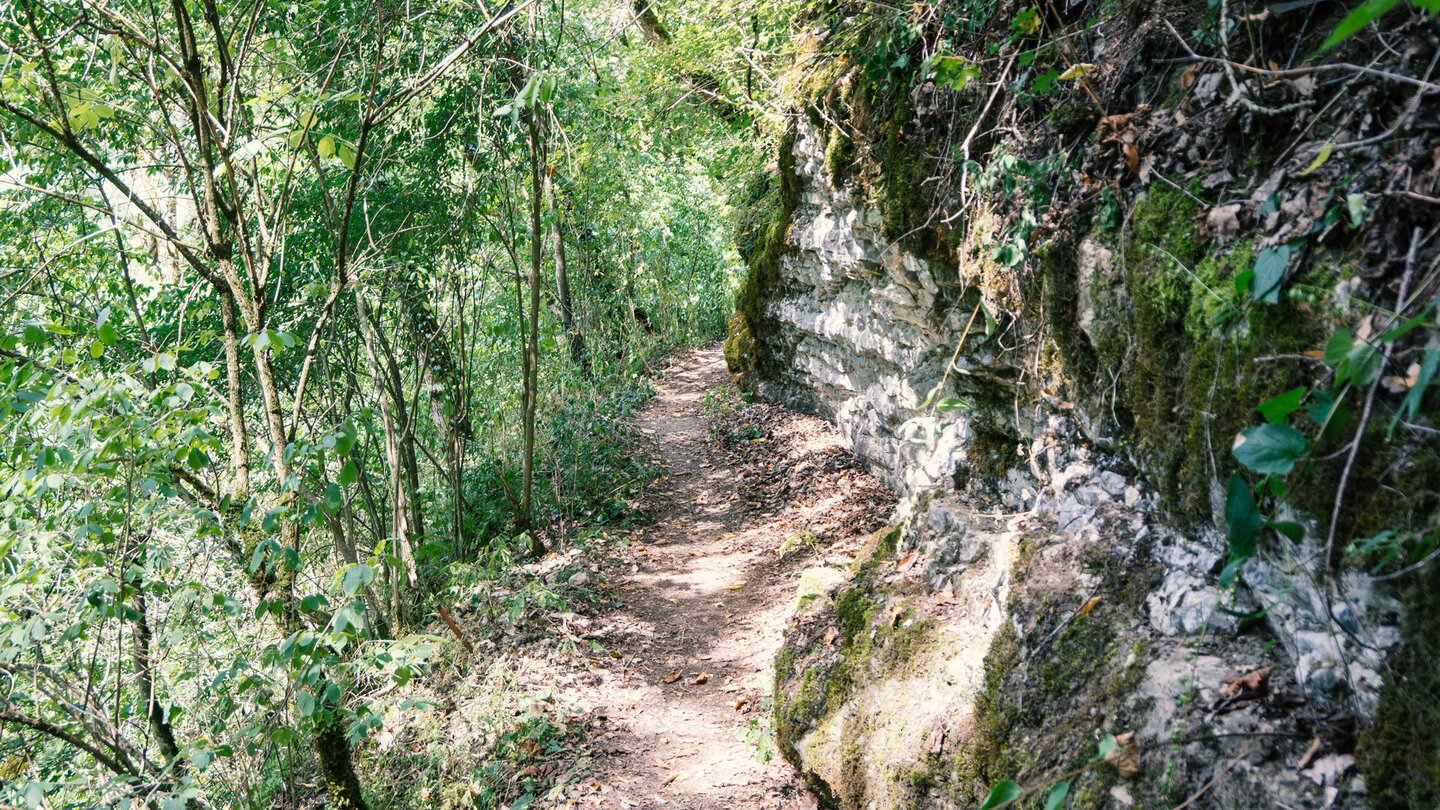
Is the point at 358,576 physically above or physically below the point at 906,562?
above

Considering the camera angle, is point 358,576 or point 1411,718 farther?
point 358,576

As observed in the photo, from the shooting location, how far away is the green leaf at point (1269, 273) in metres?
1.92

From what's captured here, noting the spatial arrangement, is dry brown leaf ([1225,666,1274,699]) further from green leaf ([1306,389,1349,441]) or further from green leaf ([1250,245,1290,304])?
green leaf ([1250,245,1290,304])

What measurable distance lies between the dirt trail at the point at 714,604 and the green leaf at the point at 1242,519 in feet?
8.77

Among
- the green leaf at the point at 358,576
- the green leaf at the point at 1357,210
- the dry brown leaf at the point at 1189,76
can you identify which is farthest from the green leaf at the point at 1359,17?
the green leaf at the point at 358,576

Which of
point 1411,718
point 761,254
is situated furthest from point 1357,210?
point 761,254

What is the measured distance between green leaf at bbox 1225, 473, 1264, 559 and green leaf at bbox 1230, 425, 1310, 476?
0.08m

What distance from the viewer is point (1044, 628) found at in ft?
9.00

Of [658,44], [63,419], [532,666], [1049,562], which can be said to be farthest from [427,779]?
[658,44]

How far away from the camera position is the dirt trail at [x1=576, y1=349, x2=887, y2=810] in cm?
416

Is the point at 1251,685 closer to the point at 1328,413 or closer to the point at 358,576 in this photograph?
the point at 1328,413

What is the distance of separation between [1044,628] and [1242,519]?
1175 mm

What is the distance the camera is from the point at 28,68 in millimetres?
3131

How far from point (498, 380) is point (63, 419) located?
6.77m
